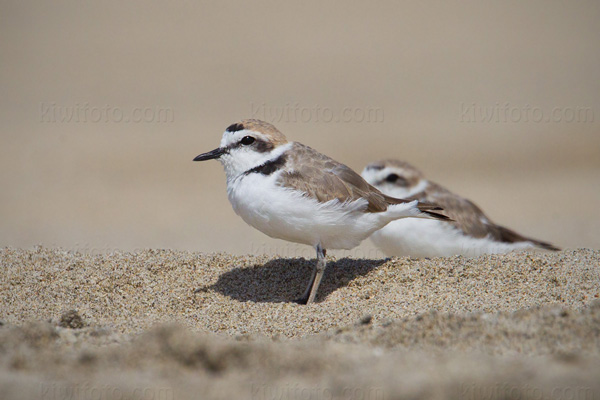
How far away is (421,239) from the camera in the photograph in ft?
24.7

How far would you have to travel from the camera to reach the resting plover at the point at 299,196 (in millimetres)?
5384

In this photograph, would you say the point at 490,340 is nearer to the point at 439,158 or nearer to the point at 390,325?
the point at 390,325

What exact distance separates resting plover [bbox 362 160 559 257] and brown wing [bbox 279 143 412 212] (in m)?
1.68

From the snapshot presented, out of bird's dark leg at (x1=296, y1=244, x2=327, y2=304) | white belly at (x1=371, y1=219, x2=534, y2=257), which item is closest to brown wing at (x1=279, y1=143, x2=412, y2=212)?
bird's dark leg at (x1=296, y1=244, x2=327, y2=304)

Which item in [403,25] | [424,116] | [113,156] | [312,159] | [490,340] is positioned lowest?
[490,340]

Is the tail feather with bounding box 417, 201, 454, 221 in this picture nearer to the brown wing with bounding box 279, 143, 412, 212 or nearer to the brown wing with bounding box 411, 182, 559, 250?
the brown wing with bounding box 279, 143, 412, 212

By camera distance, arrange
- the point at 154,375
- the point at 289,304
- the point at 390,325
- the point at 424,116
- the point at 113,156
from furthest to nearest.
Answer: the point at 424,116 < the point at 113,156 < the point at 289,304 < the point at 390,325 < the point at 154,375

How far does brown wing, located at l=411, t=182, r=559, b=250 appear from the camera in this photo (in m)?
7.91

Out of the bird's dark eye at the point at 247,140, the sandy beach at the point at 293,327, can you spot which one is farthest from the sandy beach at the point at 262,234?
the bird's dark eye at the point at 247,140

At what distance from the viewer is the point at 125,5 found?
28578mm

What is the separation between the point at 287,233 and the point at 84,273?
5.94 feet

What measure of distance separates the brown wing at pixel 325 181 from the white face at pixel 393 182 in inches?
86.7

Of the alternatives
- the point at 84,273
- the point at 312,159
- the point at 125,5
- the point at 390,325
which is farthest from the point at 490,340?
the point at 125,5

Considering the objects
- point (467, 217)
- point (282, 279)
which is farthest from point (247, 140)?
point (467, 217)
